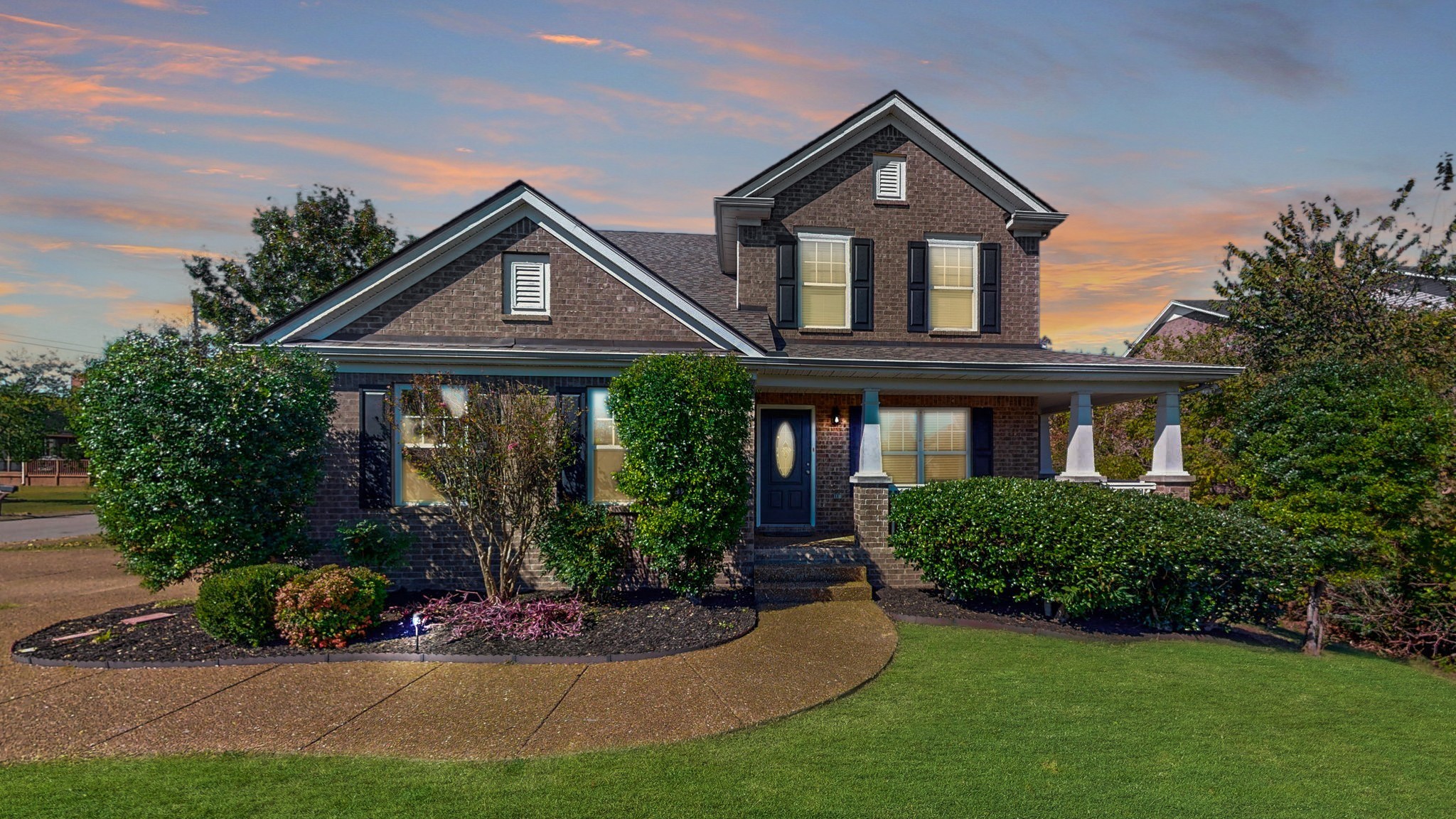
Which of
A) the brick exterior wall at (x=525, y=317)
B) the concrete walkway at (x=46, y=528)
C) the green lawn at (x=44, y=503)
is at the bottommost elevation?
the green lawn at (x=44, y=503)

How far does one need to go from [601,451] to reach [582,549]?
5.98 feet

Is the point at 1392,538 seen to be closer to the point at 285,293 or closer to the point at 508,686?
the point at 508,686

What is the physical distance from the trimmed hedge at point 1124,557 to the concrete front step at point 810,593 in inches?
47.7

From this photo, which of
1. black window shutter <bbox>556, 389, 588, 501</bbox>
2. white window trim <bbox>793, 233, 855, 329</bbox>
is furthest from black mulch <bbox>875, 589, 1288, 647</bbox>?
white window trim <bbox>793, 233, 855, 329</bbox>

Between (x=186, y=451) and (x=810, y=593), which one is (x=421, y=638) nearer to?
(x=186, y=451)

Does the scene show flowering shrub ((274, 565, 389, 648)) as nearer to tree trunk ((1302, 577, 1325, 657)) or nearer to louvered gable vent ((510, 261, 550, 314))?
louvered gable vent ((510, 261, 550, 314))

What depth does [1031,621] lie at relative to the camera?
9.73 metres

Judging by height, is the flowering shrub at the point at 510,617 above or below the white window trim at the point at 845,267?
below

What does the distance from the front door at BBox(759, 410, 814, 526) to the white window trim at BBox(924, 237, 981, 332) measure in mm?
2998

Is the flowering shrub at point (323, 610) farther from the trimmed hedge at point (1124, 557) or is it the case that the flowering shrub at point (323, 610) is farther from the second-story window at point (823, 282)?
the second-story window at point (823, 282)

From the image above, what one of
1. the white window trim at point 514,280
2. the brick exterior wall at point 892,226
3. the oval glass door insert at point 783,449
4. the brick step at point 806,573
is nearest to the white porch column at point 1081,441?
the brick exterior wall at point 892,226

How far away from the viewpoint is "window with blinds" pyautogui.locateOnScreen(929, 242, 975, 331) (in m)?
14.2

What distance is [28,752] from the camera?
568cm

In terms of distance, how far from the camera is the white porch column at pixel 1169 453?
12.7m
